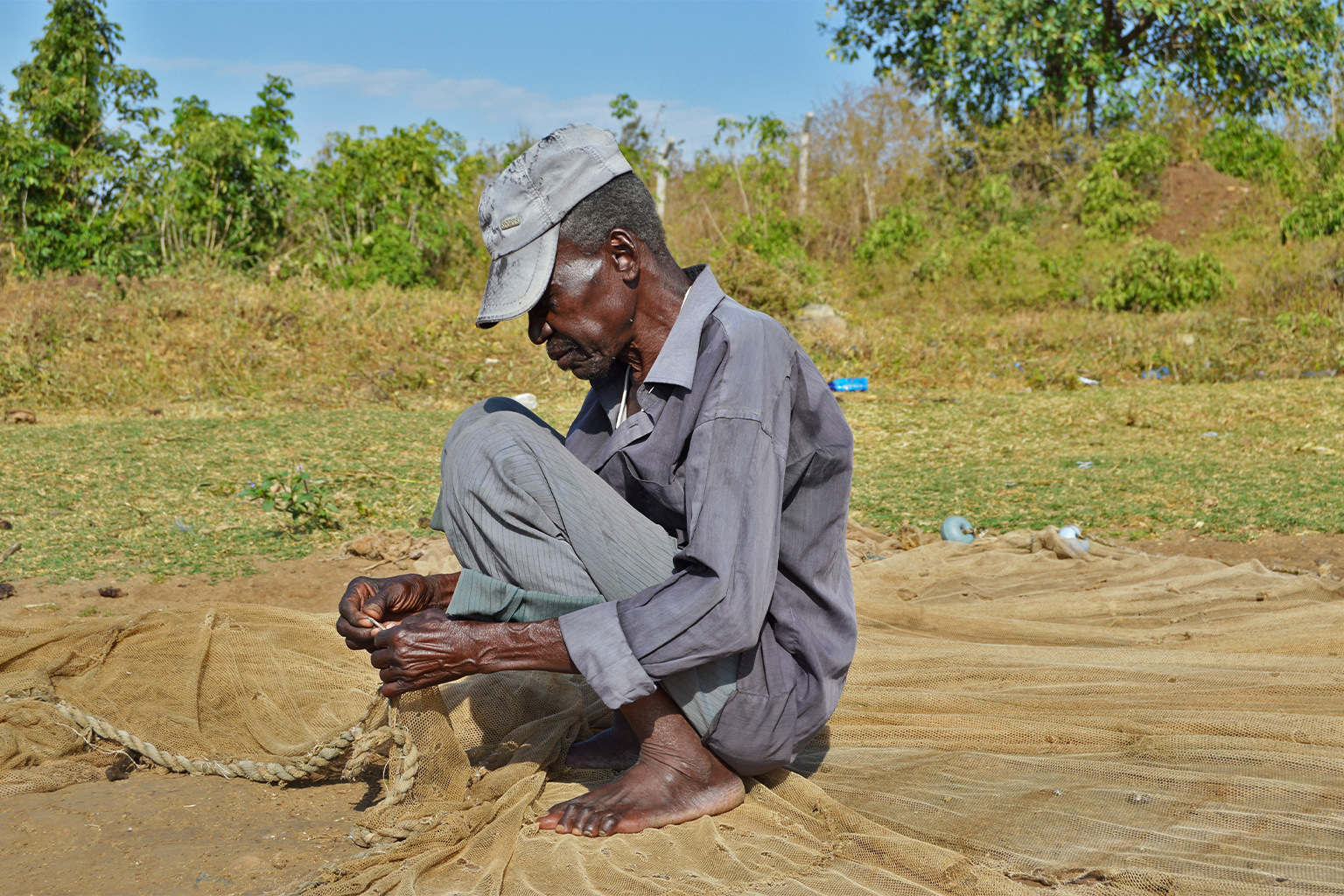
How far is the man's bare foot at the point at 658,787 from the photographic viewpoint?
1.87 metres

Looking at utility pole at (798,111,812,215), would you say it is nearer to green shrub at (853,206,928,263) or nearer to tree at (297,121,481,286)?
green shrub at (853,206,928,263)

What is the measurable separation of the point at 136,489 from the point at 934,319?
Answer: 9013mm

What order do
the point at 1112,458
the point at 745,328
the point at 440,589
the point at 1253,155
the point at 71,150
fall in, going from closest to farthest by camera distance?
1. the point at 745,328
2. the point at 440,589
3. the point at 1112,458
4. the point at 71,150
5. the point at 1253,155

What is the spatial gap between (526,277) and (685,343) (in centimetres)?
31

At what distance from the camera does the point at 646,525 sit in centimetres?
191

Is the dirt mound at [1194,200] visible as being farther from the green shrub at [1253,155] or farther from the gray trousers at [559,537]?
the gray trousers at [559,537]

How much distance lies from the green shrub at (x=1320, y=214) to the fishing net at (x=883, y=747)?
10673 mm

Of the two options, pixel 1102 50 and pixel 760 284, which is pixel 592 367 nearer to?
pixel 760 284

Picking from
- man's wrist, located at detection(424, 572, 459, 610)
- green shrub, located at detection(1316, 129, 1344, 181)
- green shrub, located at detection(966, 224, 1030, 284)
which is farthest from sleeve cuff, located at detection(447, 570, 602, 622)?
green shrub, located at detection(1316, 129, 1344, 181)

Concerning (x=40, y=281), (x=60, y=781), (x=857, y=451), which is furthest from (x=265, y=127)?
(x=60, y=781)

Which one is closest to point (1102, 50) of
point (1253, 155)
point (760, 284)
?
point (1253, 155)

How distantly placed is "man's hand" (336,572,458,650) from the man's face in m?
0.53

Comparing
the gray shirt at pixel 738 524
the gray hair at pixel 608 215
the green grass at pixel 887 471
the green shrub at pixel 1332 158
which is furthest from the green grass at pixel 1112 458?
the green shrub at pixel 1332 158

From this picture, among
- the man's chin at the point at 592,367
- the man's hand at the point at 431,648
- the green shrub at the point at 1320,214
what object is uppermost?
the green shrub at the point at 1320,214
